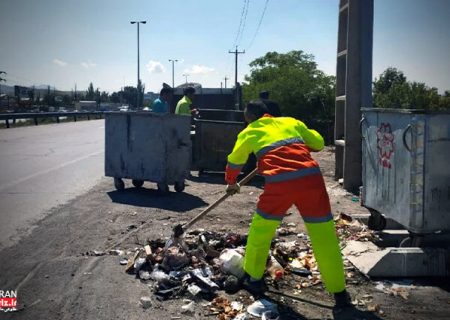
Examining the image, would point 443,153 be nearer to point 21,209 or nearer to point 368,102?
point 368,102

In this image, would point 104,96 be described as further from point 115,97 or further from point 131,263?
point 131,263

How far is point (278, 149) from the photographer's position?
3865 millimetres

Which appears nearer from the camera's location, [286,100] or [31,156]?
[31,156]

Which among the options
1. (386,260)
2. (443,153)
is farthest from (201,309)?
(443,153)

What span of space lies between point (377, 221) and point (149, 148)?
425 centimetres

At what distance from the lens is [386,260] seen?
4.37 m

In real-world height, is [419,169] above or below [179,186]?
above

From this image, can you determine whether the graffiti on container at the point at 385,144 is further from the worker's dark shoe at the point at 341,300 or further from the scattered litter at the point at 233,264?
the scattered litter at the point at 233,264

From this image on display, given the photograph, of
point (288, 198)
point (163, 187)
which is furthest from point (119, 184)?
point (288, 198)

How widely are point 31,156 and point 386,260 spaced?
11046 mm

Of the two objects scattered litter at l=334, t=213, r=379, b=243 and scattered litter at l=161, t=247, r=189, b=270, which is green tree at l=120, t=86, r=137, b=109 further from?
scattered litter at l=161, t=247, r=189, b=270

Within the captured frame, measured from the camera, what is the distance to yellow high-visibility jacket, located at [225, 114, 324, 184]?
3.74 metres

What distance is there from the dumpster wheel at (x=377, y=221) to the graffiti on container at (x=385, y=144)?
781mm

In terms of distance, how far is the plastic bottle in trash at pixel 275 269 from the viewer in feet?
14.1
